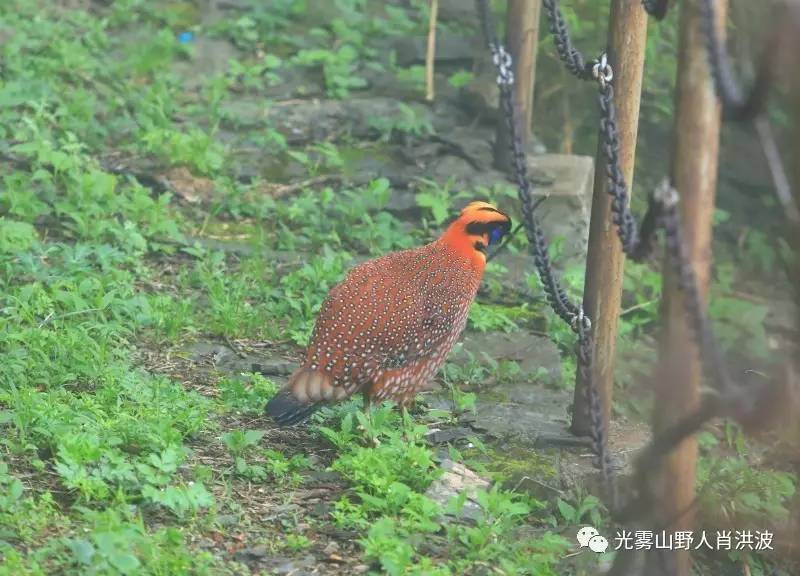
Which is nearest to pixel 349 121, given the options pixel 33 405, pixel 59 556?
pixel 33 405

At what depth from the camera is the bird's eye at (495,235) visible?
556 centimetres

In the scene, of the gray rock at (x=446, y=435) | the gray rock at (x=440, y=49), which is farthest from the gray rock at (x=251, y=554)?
the gray rock at (x=440, y=49)

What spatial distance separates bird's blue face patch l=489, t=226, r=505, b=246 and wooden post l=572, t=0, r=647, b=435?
24.0 inches

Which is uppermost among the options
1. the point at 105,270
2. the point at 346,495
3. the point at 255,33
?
the point at 255,33

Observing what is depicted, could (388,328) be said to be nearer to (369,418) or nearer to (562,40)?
(369,418)

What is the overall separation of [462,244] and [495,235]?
0.19 m

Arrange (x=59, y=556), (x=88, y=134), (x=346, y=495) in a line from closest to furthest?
(x=59, y=556) < (x=346, y=495) < (x=88, y=134)

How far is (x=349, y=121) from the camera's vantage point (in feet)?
27.6

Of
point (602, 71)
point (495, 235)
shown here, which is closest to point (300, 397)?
point (495, 235)

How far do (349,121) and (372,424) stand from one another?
3819 mm

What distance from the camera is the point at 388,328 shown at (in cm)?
511

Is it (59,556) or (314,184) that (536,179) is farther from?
(59,556)

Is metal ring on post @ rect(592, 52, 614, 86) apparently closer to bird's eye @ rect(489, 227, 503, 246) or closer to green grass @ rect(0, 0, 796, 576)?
bird's eye @ rect(489, 227, 503, 246)

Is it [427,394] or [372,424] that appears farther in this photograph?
[427,394]
